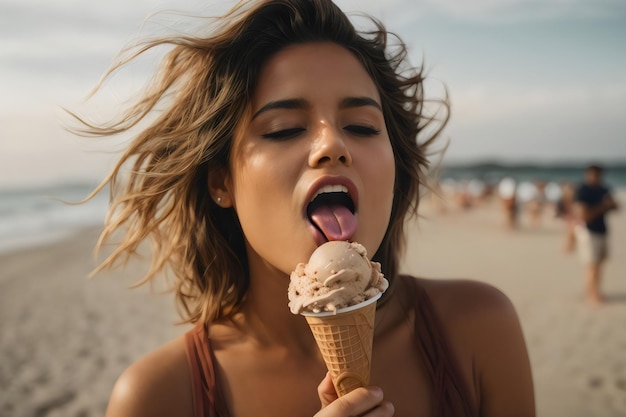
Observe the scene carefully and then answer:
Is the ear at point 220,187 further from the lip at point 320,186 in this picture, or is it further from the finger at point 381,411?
the finger at point 381,411

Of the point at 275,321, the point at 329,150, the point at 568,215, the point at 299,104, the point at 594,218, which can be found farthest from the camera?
the point at 568,215

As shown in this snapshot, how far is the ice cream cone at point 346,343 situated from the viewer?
2.03 m

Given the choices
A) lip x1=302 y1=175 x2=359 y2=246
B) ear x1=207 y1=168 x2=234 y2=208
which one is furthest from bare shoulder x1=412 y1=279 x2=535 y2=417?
ear x1=207 y1=168 x2=234 y2=208

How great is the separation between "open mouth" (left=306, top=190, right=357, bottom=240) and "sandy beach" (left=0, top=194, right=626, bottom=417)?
1.75 m

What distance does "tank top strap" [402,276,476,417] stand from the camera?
7.93 ft

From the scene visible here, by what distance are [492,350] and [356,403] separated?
38.0 inches

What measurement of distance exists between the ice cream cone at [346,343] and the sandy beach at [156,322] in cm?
177

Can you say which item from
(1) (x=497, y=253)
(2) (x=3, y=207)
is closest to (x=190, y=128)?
(1) (x=497, y=253)

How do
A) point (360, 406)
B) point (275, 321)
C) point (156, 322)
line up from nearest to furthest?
point (360, 406) → point (275, 321) → point (156, 322)

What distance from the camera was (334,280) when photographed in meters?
1.90

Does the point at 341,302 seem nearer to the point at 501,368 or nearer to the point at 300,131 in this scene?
the point at 300,131

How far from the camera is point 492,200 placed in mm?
30109

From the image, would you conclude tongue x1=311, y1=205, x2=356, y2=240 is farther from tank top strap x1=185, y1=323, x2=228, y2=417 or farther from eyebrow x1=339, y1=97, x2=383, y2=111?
tank top strap x1=185, y1=323, x2=228, y2=417

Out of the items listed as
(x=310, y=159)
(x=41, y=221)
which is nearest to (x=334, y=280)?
(x=310, y=159)
